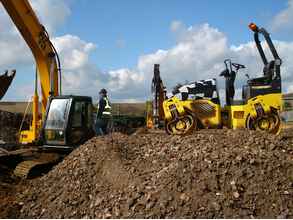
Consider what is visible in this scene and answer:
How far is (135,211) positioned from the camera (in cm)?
524

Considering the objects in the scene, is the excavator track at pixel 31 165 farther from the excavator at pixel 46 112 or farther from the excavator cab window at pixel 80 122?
the excavator cab window at pixel 80 122

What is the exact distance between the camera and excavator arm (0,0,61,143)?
1070 centimetres

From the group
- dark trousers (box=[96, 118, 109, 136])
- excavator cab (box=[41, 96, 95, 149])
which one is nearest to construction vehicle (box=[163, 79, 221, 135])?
dark trousers (box=[96, 118, 109, 136])

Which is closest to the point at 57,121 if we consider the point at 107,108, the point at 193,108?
the point at 107,108

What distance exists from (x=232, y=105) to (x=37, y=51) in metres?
5.67

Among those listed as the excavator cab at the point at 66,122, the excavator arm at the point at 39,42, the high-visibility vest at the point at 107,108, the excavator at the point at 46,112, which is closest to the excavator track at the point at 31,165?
the excavator at the point at 46,112

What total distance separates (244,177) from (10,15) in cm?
796

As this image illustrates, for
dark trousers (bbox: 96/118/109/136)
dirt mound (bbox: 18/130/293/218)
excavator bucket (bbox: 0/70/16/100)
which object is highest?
excavator bucket (bbox: 0/70/16/100)

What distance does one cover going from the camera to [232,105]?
37.0 ft

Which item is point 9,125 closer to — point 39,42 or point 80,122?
point 39,42

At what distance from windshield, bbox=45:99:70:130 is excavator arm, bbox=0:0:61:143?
109 centimetres

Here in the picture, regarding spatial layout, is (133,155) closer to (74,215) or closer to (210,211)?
(74,215)

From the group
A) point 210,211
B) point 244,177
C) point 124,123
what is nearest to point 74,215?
point 210,211

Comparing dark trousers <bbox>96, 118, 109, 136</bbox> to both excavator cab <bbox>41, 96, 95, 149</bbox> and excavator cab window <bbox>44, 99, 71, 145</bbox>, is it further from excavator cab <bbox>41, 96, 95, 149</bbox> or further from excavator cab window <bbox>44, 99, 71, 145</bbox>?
excavator cab window <bbox>44, 99, 71, 145</bbox>
